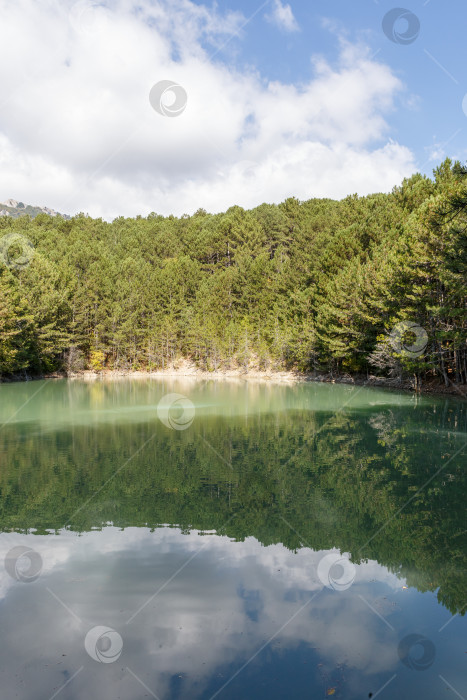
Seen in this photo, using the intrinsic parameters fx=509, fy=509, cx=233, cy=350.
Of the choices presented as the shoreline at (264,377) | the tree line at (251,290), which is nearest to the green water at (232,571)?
the tree line at (251,290)

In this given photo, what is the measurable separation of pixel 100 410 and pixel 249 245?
55812mm

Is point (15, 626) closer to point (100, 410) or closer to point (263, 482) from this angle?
point (263, 482)

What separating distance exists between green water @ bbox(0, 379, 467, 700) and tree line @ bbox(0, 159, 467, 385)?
15899 millimetres

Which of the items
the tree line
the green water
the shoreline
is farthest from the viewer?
the shoreline

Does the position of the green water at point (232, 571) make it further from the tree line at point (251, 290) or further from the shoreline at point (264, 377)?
the shoreline at point (264, 377)

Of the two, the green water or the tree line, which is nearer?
the green water

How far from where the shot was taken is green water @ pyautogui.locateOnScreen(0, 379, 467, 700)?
5.00 m

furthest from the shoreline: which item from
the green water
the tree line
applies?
the green water

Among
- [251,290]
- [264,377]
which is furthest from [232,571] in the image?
[251,290]

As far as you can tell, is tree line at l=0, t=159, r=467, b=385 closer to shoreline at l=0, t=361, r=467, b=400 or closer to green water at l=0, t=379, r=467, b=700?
shoreline at l=0, t=361, r=467, b=400

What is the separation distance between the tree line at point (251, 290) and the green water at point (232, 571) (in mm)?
15899

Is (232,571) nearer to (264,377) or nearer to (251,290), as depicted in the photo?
(264,377)

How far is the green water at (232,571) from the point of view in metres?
5.00

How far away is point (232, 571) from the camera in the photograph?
7.43 metres
